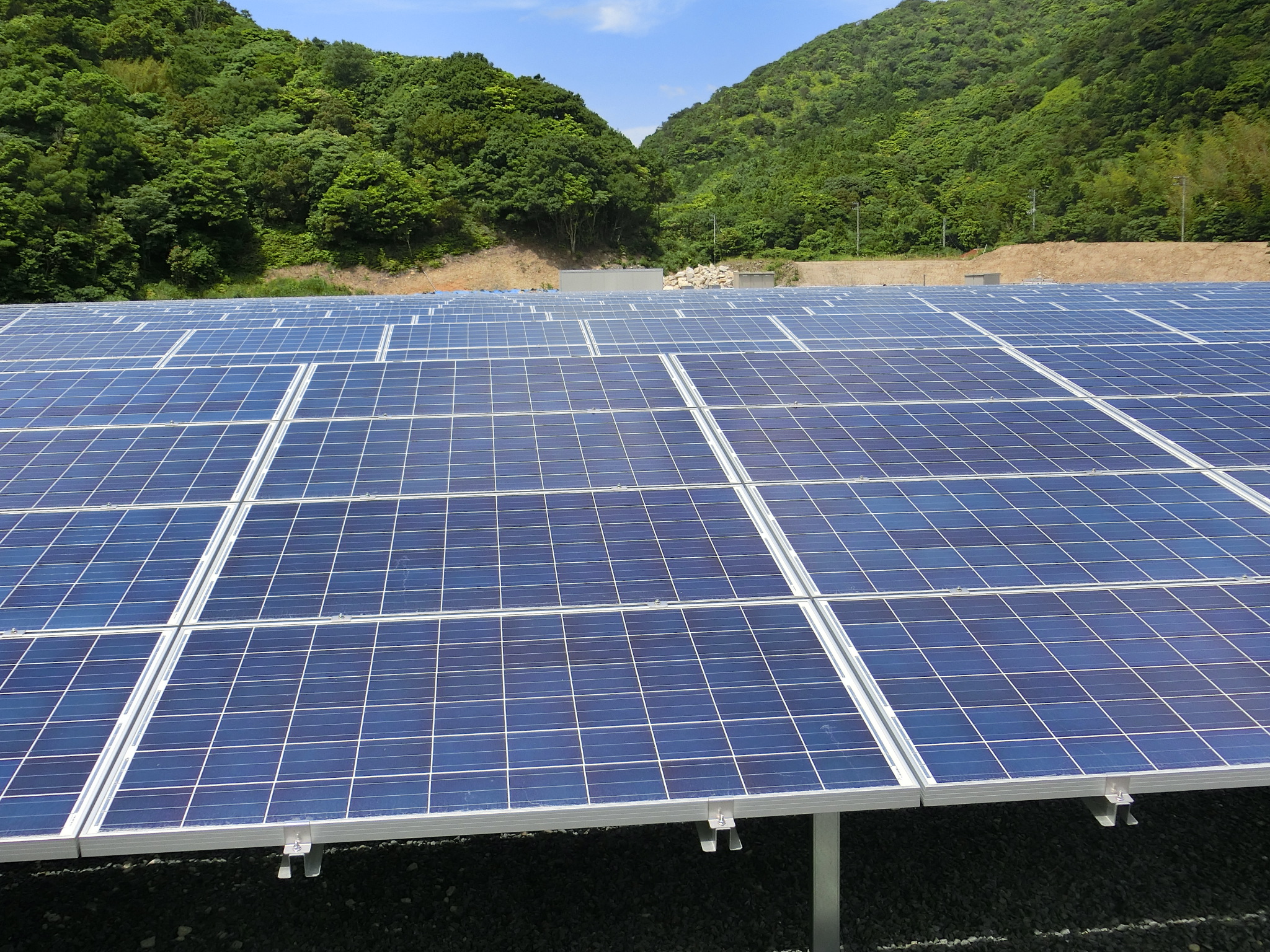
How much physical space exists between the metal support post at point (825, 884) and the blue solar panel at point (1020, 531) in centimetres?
266

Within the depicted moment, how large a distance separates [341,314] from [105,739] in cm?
1461

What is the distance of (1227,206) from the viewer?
80375 mm

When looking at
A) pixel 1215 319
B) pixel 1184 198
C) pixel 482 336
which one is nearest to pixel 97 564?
pixel 482 336

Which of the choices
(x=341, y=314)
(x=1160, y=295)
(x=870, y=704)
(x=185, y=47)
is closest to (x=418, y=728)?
(x=870, y=704)

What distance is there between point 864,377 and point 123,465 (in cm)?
1186

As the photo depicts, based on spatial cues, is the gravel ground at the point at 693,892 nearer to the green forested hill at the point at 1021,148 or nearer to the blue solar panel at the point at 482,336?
the blue solar panel at the point at 482,336

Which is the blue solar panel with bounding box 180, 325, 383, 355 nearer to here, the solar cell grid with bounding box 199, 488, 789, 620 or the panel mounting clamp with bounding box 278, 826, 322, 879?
the solar cell grid with bounding box 199, 488, 789, 620

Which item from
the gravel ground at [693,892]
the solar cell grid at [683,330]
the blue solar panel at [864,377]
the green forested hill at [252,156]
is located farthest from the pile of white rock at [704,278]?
the gravel ground at [693,892]

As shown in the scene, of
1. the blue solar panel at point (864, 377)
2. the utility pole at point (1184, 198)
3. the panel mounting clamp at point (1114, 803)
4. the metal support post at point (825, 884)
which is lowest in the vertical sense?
the metal support post at point (825, 884)

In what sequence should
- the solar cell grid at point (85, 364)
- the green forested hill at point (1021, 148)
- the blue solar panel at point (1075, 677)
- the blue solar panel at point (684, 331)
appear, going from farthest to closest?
the green forested hill at point (1021, 148), the blue solar panel at point (684, 331), the solar cell grid at point (85, 364), the blue solar panel at point (1075, 677)

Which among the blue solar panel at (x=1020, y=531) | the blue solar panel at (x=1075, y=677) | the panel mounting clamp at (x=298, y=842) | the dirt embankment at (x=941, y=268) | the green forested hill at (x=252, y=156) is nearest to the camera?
the panel mounting clamp at (x=298, y=842)

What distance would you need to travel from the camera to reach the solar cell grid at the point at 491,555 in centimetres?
949

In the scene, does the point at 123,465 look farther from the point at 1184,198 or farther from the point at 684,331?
the point at 1184,198

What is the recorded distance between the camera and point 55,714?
25.9 ft
